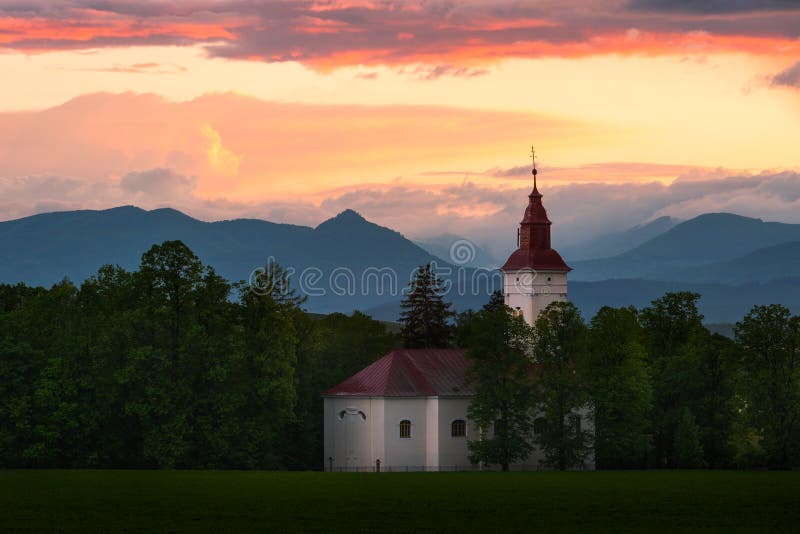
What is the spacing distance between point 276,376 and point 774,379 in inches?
1164

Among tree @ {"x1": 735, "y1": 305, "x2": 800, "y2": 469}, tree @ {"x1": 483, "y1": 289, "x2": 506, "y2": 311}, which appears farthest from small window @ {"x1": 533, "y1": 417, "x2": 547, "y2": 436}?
tree @ {"x1": 483, "y1": 289, "x2": 506, "y2": 311}

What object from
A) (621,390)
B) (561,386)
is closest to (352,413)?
(561,386)

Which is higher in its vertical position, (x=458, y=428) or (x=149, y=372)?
(x=149, y=372)

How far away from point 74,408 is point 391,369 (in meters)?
20.4

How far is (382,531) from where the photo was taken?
4906cm

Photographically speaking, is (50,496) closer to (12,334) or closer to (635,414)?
(12,334)

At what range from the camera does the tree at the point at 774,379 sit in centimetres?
8456

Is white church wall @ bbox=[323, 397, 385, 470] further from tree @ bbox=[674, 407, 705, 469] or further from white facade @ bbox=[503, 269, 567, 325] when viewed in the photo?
tree @ bbox=[674, 407, 705, 469]

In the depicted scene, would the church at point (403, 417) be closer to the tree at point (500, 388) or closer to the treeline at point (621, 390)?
the tree at point (500, 388)

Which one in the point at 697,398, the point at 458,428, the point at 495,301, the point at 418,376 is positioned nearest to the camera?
the point at 458,428

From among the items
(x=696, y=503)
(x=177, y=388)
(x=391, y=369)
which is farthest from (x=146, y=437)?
(x=696, y=503)

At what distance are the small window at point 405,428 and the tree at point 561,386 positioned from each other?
25.9 ft

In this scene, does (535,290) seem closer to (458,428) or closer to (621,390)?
(621,390)

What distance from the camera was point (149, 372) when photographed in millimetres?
77938
